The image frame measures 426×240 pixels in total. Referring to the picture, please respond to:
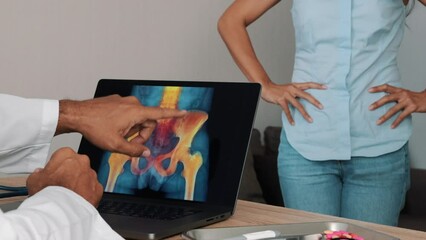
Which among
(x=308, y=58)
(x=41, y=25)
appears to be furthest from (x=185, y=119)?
(x=41, y=25)

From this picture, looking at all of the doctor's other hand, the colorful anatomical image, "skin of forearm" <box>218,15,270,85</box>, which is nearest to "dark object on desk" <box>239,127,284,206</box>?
"skin of forearm" <box>218,15,270,85</box>

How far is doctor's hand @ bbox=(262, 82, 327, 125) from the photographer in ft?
5.31

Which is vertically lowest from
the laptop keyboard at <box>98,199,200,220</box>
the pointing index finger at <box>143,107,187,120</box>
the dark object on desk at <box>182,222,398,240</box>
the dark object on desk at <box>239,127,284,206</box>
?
the dark object on desk at <box>239,127,284,206</box>

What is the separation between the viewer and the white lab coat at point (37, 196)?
0.73m

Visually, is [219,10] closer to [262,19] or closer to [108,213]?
[262,19]

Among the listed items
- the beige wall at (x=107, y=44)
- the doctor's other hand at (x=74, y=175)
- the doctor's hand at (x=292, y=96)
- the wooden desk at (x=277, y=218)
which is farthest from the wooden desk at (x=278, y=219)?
the beige wall at (x=107, y=44)

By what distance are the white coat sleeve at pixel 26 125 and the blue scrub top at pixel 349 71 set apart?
0.70 metres

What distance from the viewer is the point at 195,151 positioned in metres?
1.24

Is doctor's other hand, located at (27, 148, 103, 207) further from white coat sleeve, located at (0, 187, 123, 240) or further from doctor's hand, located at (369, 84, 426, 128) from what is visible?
doctor's hand, located at (369, 84, 426, 128)

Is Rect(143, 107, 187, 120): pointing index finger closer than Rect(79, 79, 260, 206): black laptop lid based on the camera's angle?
Yes

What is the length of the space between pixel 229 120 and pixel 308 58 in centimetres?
48

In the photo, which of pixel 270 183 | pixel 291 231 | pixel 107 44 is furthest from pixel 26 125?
pixel 270 183

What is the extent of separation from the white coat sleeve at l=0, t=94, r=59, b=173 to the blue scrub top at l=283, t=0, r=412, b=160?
702 mm

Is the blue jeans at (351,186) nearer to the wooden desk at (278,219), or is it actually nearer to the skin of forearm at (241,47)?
the wooden desk at (278,219)
